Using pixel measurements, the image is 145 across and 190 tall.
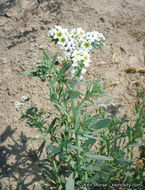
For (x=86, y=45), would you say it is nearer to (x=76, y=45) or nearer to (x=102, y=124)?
(x=76, y=45)

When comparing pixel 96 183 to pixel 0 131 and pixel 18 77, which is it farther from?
pixel 18 77

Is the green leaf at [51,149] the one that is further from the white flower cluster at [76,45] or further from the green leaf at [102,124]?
the white flower cluster at [76,45]

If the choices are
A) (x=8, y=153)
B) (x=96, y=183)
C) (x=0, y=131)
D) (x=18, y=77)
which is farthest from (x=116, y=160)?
(x=18, y=77)

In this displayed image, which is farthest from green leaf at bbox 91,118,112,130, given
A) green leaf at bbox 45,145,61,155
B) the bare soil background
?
the bare soil background

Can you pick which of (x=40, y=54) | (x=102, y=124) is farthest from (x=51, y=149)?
(x=40, y=54)

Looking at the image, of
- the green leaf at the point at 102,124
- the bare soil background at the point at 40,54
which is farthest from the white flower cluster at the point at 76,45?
the bare soil background at the point at 40,54
